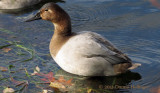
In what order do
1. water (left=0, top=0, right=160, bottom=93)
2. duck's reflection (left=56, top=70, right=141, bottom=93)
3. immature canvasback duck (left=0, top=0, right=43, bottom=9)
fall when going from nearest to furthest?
duck's reflection (left=56, top=70, right=141, bottom=93), water (left=0, top=0, right=160, bottom=93), immature canvasback duck (left=0, top=0, right=43, bottom=9)

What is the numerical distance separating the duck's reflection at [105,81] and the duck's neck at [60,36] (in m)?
0.46

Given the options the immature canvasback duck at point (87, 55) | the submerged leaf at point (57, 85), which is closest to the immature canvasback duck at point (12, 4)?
the immature canvasback duck at point (87, 55)

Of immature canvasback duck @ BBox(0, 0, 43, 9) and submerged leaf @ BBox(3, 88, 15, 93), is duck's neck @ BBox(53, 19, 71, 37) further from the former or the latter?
immature canvasback duck @ BBox(0, 0, 43, 9)

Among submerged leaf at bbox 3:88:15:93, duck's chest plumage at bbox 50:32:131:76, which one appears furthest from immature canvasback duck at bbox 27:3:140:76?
submerged leaf at bbox 3:88:15:93

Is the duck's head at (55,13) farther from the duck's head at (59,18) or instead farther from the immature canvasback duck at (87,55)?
the immature canvasback duck at (87,55)

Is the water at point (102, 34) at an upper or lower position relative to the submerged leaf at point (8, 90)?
upper

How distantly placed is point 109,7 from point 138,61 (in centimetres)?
270

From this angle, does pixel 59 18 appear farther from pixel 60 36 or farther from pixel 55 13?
pixel 60 36

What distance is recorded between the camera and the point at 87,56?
514cm

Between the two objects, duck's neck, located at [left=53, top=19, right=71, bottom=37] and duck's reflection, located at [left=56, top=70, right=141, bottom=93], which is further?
duck's neck, located at [left=53, top=19, right=71, bottom=37]

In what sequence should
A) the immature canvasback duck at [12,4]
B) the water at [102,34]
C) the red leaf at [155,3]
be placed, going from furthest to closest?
the immature canvasback duck at [12,4]
the red leaf at [155,3]
the water at [102,34]

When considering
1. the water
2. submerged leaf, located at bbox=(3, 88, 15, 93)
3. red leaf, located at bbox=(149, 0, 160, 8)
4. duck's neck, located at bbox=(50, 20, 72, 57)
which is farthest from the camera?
red leaf, located at bbox=(149, 0, 160, 8)

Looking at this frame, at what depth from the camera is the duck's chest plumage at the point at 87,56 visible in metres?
5.15

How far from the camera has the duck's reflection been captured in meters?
5.11
